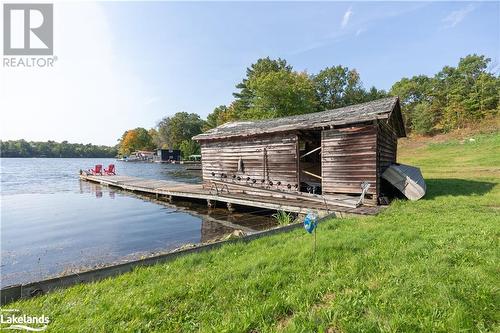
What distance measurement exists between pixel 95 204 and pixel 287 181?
12914 mm

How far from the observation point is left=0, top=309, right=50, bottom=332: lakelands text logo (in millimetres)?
3758

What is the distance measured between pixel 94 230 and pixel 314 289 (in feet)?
35.9

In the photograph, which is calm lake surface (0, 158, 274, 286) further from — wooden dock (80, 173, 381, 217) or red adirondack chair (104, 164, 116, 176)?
red adirondack chair (104, 164, 116, 176)

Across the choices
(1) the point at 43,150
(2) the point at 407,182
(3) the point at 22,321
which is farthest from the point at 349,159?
(1) the point at 43,150

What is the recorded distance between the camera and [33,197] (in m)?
21.8

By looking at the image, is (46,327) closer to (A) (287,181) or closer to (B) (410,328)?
(B) (410,328)

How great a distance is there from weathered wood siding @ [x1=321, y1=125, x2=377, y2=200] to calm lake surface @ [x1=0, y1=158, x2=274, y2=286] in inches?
144

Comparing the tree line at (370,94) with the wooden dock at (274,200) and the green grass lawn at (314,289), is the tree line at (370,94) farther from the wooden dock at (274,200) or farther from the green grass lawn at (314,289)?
the green grass lawn at (314,289)

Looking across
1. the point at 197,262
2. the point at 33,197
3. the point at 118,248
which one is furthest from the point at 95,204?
the point at 197,262

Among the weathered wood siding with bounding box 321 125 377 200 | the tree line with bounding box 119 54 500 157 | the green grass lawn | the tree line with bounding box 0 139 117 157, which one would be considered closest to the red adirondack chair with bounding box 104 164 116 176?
the tree line with bounding box 119 54 500 157

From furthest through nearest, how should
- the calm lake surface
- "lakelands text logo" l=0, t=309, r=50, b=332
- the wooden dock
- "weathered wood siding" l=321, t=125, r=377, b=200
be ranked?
"weathered wood siding" l=321, t=125, r=377, b=200
the wooden dock
the calm lake surface
"lakelands text logo" l=0, t=309, r=50, b=332

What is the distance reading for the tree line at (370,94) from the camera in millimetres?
39938

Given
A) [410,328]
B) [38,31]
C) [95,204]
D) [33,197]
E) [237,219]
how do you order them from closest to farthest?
[410,328]
[38,31]
[237,219]
[95,204]
[33,197]

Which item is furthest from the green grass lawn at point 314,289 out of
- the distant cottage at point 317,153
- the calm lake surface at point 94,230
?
the distant cottage at point 317,153
